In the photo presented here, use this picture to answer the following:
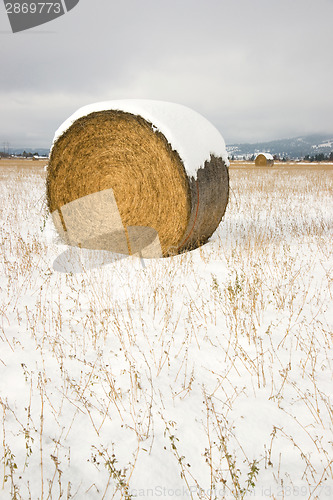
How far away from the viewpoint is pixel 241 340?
318 centimetres

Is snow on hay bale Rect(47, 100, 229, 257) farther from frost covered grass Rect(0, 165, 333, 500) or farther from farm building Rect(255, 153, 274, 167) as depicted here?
farm building Rect(255, 153, 274, 167)

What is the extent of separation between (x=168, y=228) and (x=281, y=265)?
70.5 inches

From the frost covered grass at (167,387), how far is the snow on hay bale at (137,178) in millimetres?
1022

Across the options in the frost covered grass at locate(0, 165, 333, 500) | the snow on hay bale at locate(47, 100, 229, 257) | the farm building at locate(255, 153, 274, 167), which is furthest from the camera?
the farm building at locate(255, 153, 274, 167)

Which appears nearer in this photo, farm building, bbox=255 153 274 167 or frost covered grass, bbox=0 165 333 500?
frost covered grass, bbox=0 165 333 500

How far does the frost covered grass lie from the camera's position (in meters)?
1.86

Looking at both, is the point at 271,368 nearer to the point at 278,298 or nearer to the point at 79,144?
the point at 278,298

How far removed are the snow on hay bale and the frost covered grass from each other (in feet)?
3.35

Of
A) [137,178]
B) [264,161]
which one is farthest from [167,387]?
[264,161]

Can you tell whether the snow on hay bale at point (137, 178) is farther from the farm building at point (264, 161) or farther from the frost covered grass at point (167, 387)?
the farm building at point (264, 161)

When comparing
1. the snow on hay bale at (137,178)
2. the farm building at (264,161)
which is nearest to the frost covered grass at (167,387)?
the snow on hay bale at (137,178)

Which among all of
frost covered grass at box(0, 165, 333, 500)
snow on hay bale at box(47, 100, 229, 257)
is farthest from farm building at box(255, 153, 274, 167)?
frost covered grass at box(0, 165, 333, 500)

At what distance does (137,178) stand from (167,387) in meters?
3.82

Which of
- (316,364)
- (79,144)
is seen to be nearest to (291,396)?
(316,364)
